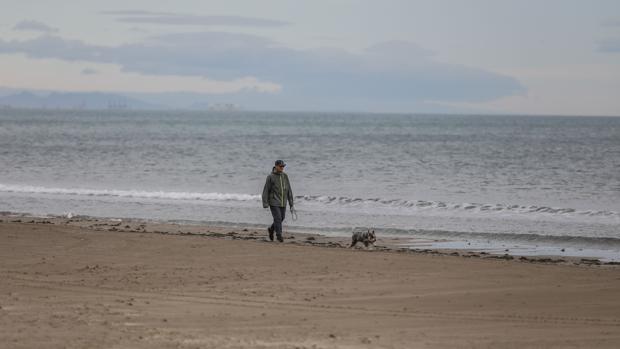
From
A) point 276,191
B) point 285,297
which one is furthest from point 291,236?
point 285,297

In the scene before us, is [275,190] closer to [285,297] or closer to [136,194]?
[285,297]

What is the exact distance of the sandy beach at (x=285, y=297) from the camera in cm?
891

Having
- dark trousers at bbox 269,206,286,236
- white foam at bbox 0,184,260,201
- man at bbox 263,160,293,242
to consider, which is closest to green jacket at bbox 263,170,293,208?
man at bbox 263,160,293,242

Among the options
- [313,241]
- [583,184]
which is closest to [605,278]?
[313,241]

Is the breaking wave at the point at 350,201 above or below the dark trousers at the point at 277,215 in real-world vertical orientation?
below

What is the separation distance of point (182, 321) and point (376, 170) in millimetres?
33782

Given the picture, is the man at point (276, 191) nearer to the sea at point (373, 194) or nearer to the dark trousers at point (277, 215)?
the dark trousers at point (277, 215)

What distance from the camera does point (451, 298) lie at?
11.3 meters

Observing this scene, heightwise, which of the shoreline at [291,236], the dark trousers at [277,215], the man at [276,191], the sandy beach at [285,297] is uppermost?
the man at [276,191]

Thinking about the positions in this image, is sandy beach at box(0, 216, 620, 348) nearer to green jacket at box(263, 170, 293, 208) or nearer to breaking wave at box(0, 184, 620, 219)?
green jacket at box(263, 170, 293, 208)

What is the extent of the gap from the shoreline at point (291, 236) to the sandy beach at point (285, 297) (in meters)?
0.53

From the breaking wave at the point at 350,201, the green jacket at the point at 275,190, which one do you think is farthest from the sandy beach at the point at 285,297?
the breaking wave at the point at 350,201

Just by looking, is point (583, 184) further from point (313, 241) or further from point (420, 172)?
point (313, 241)

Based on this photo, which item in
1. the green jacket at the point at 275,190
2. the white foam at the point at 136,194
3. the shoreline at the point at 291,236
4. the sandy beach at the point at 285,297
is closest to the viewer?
the sandy beach at the point at 285,297
